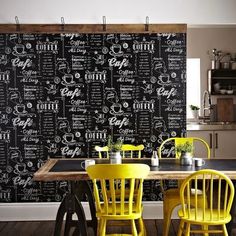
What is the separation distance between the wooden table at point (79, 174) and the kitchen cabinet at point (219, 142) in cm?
249

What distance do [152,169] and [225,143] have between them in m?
3.22

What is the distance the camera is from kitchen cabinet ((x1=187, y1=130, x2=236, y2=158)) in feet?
22.7

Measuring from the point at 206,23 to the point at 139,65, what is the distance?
0.91 m

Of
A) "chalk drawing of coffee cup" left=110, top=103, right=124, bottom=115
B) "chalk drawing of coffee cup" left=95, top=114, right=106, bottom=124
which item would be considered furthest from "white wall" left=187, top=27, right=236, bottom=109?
"chalk drawing of coffee cup" left=95, top=114, right=106, bottom=124

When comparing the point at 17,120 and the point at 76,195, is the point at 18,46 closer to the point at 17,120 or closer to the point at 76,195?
the point at 17,120

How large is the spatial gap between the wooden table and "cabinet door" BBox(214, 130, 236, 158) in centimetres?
252

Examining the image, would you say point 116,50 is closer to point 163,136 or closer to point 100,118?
point 100,118

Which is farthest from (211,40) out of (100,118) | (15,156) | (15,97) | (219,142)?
(15,156)

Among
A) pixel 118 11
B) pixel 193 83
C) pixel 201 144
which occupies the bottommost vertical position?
pixel 201 144

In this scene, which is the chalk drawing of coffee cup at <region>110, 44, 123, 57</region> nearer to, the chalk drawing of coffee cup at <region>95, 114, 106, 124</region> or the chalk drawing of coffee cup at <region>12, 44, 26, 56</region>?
the chalk drawing of coffee cup at <region>95, 114, 106, 124</region>

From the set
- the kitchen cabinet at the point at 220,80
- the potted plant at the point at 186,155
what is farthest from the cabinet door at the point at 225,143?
the potted plant at the point at 186,155

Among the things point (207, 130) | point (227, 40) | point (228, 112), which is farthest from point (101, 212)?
point (227, 40)

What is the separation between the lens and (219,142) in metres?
6.93

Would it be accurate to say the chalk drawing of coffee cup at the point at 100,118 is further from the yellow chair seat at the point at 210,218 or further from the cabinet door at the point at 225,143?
the cabinet door at the point at 225,143
